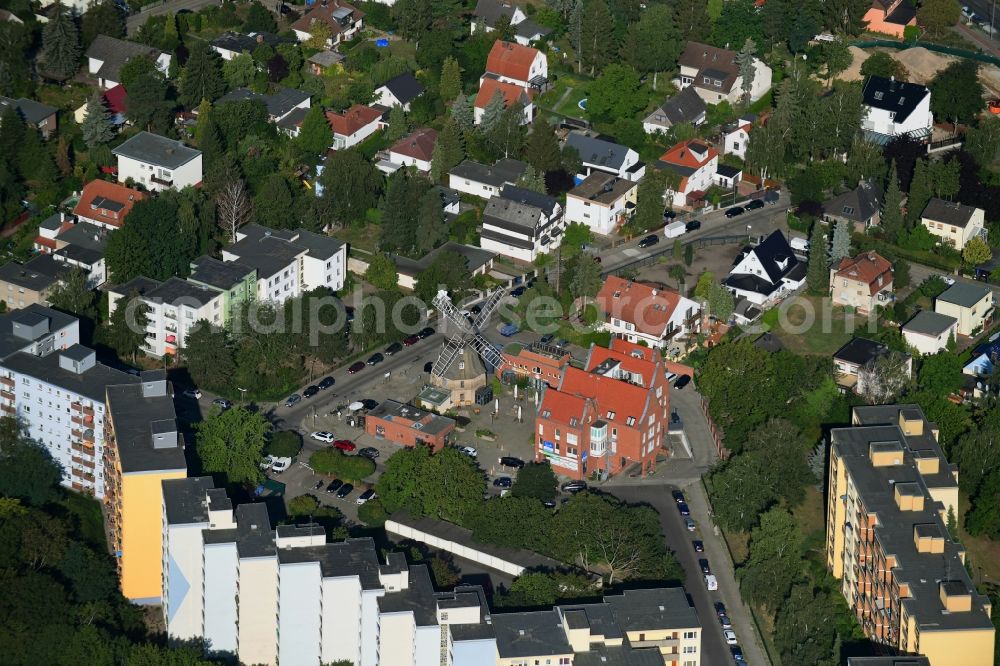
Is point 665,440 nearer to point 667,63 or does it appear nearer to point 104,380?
point 104,380

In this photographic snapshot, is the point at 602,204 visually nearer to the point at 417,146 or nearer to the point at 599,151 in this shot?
the point at 599,151

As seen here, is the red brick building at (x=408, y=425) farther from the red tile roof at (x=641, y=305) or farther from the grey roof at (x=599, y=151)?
the grey roof at (x=599, y=151)

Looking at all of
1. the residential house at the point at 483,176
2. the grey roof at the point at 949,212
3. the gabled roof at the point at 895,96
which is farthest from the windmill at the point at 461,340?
the gabled roof at the point at 895,96

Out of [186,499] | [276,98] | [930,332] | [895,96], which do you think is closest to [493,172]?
[276,98]

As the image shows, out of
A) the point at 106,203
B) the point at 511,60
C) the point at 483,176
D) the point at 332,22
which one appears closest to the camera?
the point at 106,203

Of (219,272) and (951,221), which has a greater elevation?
(951,221)

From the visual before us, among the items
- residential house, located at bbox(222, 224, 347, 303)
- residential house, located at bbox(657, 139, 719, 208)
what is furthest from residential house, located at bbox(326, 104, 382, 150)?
residential house, located at bbox(657, 139, 719, 208)
